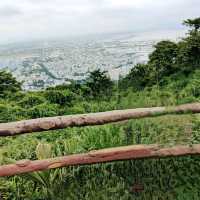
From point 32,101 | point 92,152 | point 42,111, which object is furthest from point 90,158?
point 32,101

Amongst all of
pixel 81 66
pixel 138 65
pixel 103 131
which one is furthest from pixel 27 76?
pixel 103 131

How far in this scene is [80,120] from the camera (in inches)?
160

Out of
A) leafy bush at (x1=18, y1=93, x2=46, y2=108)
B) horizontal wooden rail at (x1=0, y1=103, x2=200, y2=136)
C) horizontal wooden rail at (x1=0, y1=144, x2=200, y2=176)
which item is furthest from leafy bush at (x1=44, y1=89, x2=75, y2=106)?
horizontal wooden rail at (x1=0, y1=144, x2=200, y2=176)

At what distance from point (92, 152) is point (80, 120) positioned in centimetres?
29

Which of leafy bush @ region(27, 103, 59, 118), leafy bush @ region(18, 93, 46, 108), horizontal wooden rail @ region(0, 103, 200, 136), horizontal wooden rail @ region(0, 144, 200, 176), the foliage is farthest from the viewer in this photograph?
the foliage

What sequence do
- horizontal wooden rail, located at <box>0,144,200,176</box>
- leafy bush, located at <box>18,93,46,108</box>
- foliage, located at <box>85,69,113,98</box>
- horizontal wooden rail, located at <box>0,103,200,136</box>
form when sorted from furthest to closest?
foliage, located at <box>85,69,113,98</box>
leafy bush, located at <box>18,93,46,108</box>
horizontal wooden rail, located at <box>0,103,200,136</box>
horizontal wooden rail, located at <box>0,144,200,176</box>

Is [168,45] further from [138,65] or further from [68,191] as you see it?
[68,191]

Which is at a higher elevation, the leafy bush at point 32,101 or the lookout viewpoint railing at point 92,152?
the lookout viewpoint railing at point 92,152

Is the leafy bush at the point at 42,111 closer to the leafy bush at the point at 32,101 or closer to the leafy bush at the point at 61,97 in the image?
the leafy bush at the point at 61,97

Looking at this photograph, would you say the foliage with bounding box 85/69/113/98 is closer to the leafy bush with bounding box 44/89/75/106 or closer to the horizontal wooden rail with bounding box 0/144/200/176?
the leafy bush with bounding box 44/89/75/106

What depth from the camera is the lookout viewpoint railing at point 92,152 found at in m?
3.87

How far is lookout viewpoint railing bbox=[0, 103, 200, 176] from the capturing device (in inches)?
152

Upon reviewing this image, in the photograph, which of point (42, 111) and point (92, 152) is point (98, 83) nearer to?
point (42, 111)

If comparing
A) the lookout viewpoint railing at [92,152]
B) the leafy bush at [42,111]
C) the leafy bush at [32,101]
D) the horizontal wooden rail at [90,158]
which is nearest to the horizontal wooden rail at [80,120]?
the lookout viewpoint railing at [92,152]
